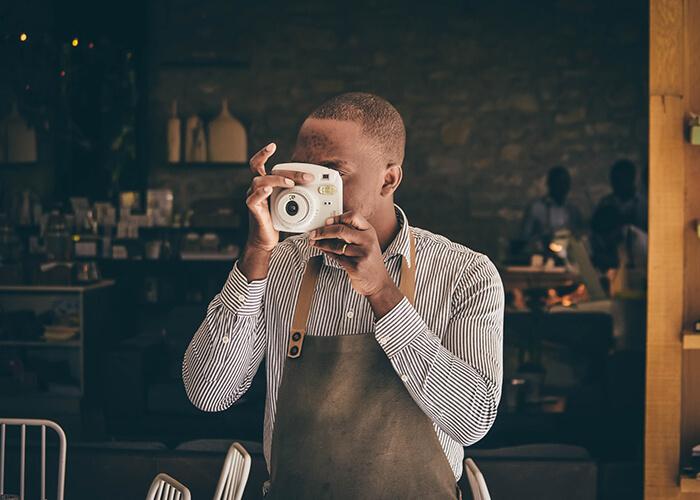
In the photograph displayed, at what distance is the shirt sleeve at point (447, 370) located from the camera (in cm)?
119

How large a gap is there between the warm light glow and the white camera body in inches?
129

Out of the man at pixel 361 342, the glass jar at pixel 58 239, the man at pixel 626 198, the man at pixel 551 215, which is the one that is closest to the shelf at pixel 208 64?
the glass jar at pixel 58 239

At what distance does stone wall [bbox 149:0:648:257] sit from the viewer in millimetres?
4480

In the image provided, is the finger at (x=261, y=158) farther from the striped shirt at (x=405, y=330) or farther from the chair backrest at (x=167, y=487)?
the chair backrest at (x=167, y=487)

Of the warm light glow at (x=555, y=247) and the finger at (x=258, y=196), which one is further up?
the finger at (x=258, y=196)

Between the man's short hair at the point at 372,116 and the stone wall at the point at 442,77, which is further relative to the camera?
the stone wall at the point at 442,77

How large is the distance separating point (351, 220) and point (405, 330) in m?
0.21

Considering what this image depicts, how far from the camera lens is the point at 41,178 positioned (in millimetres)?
4512

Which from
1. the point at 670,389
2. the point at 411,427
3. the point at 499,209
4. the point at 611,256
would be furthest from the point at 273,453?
the point at 499,209

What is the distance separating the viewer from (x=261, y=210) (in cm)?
120

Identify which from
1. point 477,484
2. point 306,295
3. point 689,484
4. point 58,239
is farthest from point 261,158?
point 58,239

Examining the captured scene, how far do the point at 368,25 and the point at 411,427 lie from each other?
150 inches

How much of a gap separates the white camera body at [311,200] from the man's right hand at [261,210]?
1 centimetres

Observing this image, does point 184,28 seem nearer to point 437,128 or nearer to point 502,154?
point 437,128
